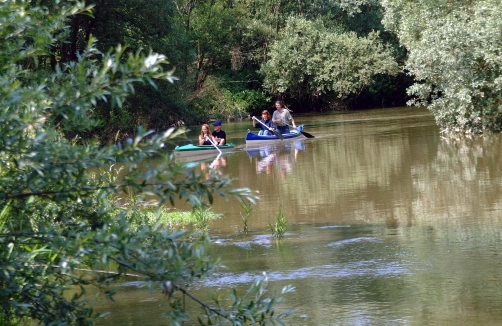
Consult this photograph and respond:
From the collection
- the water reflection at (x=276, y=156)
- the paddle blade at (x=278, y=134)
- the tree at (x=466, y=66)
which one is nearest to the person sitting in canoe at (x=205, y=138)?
the water reflection at (x=276, y=156)

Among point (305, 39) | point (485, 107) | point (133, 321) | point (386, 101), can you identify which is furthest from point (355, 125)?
point (133, 321)

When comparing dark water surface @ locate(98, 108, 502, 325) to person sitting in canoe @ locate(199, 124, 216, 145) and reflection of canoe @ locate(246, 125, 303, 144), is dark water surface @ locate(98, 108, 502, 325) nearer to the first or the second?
person sitting in canoe @ locate(199, 124, 216, 145)

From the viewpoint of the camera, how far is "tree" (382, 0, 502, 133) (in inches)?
794

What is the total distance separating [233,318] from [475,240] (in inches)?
216

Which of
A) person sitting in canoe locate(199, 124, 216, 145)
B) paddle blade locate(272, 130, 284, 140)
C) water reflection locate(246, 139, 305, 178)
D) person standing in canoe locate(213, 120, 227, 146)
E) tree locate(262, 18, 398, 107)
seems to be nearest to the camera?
water reflection locate(246, 139, 305, 178)

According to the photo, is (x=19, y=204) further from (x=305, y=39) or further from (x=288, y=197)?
(x=305, y=39)

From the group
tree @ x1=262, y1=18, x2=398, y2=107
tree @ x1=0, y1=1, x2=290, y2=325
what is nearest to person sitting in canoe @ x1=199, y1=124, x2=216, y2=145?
tree @ x1=0, y1=1, x2=290, y2=325

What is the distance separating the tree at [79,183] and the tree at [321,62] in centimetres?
4001

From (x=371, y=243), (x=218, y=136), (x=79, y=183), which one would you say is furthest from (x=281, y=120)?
(x=79, y=183)

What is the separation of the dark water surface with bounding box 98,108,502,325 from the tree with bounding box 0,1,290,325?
1109 millimetres

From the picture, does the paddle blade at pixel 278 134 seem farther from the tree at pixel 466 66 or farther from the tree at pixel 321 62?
the tree at pixel 321 62

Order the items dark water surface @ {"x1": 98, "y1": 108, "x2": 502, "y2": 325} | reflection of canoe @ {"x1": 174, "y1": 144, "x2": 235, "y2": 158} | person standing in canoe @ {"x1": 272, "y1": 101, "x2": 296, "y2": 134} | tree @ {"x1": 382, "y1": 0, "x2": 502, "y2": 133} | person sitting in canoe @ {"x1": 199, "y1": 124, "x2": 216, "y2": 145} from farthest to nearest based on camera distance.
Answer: person standing in canoe @ {"x1": 272, "y1": 101, "x2": 296, "y2": 134}
person sitting in canoe @ {"x1": 199, "y1": 124, "x2": 216, "y2": 145}
reflection of canoe @ {"x1": 174, "y1": 144, "x2": 235, "y2": 158}
tree @ {"x1": 382, "y1": 0, "x2": 502, "y2": 133}
dark water surface @ {"x1": 98, "y1": 108, "x2": 502, "y2": 325}

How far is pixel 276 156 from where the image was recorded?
21.3m

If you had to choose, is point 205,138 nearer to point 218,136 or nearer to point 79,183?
point 218,136
